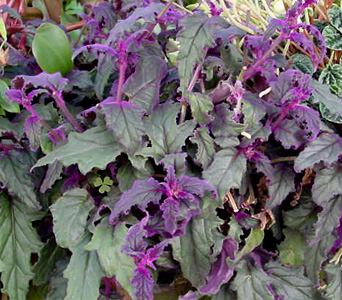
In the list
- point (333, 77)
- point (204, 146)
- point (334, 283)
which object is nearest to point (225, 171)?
point (204, 146)

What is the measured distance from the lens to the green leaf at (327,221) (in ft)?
2.41

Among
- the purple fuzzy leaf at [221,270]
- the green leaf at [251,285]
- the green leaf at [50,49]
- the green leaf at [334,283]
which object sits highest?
the green leaf at [50,49]

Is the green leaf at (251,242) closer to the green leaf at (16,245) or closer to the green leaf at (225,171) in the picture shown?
the green leaf at (225,171)

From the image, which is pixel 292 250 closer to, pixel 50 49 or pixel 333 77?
pixel 333 77

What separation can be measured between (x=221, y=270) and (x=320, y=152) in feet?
0.73

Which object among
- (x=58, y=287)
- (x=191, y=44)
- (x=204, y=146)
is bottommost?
(x=58, y=287)

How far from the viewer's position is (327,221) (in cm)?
74

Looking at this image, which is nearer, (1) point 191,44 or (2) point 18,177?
(1) point 191,44

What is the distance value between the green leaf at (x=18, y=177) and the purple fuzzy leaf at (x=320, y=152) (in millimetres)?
405

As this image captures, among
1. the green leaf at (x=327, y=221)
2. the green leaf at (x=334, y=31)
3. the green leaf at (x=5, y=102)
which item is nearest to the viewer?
the green leaf at (x=327, y=221)

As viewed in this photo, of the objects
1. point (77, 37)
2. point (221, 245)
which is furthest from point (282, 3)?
point (221, 245)

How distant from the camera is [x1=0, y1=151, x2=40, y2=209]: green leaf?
0.79 meters

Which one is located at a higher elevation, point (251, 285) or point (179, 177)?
point (179, 177)

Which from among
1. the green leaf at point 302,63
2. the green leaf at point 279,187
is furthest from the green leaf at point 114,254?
the green leaf at point 302,63
